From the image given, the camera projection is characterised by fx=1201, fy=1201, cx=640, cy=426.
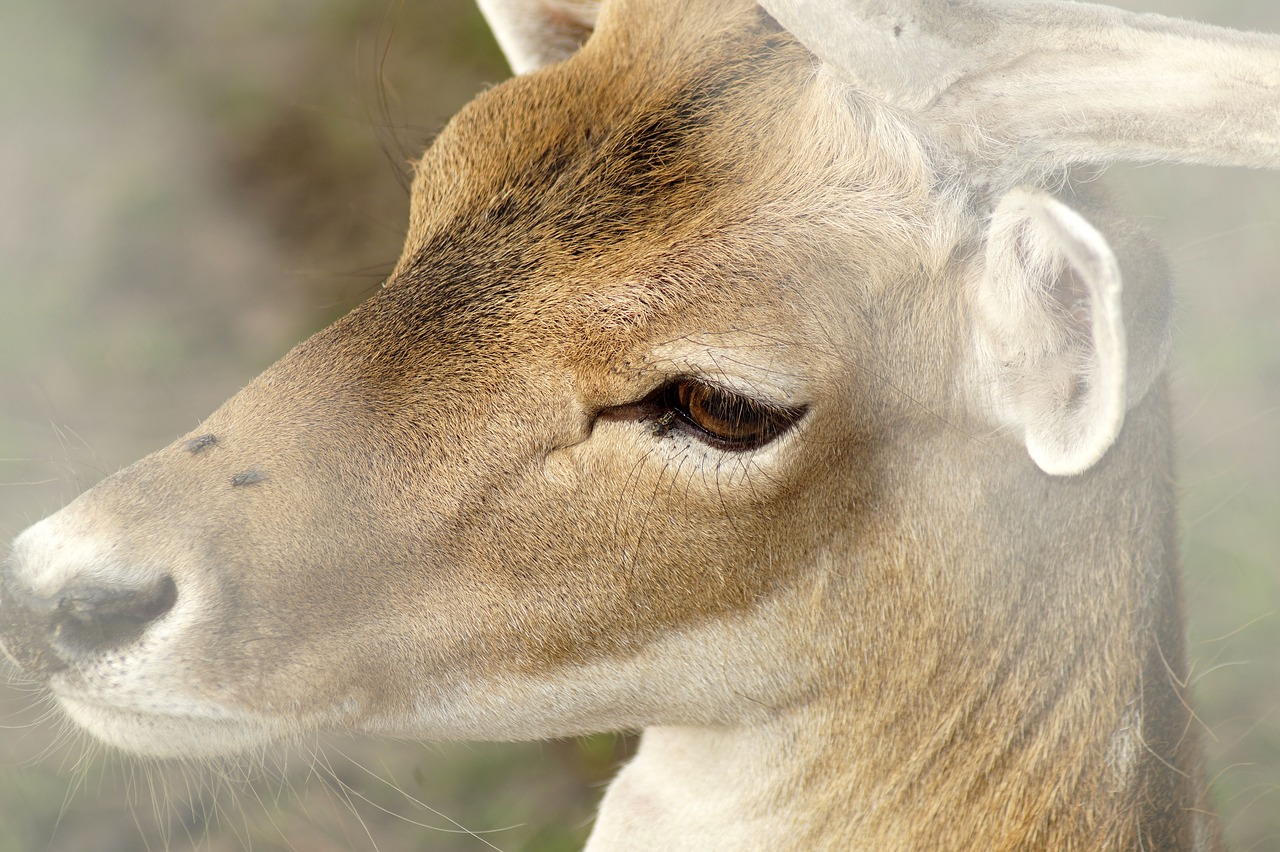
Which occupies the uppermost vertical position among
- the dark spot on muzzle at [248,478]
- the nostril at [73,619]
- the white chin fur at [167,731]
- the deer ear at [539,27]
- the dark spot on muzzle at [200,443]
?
the deer ear at [539,27]

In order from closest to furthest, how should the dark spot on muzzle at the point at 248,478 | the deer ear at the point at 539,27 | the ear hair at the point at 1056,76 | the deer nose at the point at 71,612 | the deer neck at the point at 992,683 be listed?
the ear hair at the point at 1056,76, the deer nose at the point at 71,612, the dark spot on muzzle at the point at 248,478, the deer neck at the point at 992,683, the deer ear at the point at 539,27

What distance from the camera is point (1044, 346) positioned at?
2021 millimetres

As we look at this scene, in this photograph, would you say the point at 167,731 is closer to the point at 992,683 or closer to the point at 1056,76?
the point at 992,683

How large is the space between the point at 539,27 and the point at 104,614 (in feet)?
6.23

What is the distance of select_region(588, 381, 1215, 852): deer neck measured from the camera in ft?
7.60

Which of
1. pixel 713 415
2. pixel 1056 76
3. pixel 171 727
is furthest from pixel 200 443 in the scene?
pixel 1056 76

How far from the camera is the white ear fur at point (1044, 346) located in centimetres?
187

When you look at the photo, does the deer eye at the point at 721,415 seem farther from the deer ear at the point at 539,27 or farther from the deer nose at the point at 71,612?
the deer ear at the point at 539,27

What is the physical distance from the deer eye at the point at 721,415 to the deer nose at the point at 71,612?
0.92 m

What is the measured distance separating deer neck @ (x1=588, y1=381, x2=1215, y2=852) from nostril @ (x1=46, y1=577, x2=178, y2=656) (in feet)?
3.79

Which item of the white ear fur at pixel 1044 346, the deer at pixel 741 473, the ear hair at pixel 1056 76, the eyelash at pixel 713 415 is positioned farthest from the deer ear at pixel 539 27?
the white ear fur at pixel 1044 346

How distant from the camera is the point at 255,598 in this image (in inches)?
84.4

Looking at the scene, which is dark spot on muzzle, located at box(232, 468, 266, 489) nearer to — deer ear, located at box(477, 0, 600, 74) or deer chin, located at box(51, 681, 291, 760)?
deer chin, located at box(51, 681, 291, 760)

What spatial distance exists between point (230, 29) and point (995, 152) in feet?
14.8
